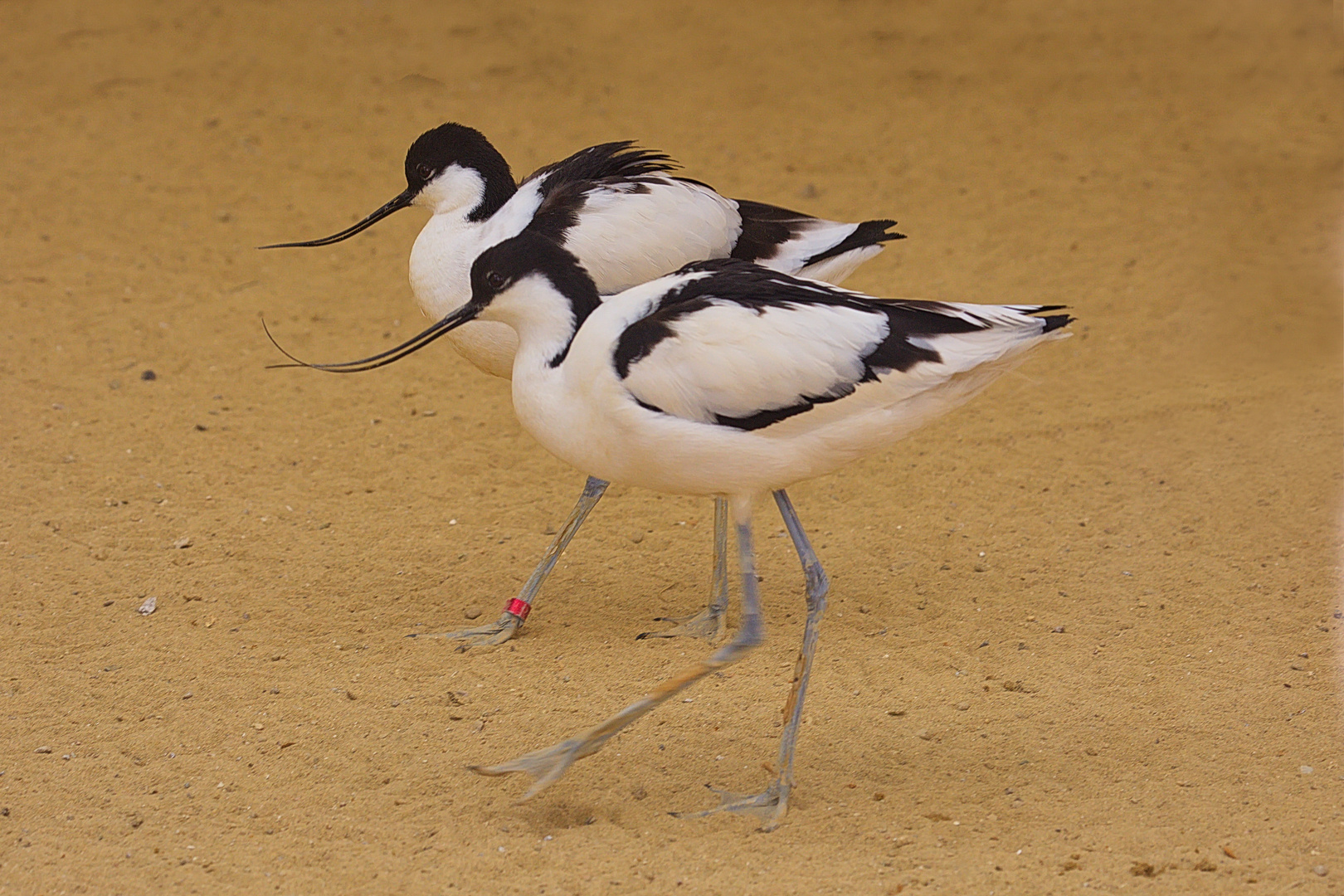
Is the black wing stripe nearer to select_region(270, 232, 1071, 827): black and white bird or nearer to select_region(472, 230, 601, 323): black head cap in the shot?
select_region(270, 232, 1071, 827): black and white bird

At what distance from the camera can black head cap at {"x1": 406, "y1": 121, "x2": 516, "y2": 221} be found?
4477 mm

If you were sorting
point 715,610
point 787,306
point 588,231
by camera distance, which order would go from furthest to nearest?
point 715,610
point 588,231
point 787,306

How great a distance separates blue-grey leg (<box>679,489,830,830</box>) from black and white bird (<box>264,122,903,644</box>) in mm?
968

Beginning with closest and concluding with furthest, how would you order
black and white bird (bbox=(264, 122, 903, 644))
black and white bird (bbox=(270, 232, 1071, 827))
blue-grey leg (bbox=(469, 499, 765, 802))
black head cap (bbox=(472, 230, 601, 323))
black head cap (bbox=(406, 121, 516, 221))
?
1. black and white bird (bbox=(270, 232, 1071, 827))
2. blue-grey leg (bbox=(469, 499, 765, 802))
3. black head cap (bbox=(472, 230, 601, 323))
4. black and white bird (bbox=(264, 122, 903, 644))
5. black head cap (bbox=(406, 121, 516, 221))

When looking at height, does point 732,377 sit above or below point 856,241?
below

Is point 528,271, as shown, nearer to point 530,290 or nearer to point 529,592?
point 530,290

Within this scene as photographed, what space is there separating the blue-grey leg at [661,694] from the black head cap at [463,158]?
5.18 ft

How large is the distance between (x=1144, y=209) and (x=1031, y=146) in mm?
903

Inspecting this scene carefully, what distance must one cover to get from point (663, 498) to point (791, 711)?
200 centimetres

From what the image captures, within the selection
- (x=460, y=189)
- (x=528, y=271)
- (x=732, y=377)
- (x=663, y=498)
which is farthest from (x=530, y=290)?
(x=663, y=498)

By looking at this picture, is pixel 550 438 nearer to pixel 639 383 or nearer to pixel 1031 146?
pixel 639 383

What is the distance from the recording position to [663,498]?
17.6 ft

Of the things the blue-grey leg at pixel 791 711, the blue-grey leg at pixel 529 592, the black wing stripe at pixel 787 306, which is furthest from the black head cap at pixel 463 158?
the blue-grey leg at pixel 791 711

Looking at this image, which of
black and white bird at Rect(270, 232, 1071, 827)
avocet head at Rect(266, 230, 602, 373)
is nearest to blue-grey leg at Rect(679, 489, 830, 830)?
black and white bird at Rect(270, 232, 1071, 827)
